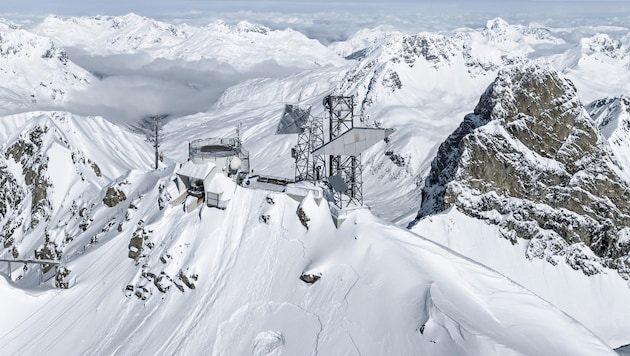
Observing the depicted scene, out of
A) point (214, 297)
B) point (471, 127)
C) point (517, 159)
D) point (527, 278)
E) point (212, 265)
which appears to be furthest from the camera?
point (471, 127)

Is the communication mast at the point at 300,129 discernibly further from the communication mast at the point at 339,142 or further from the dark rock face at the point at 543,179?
the dark rock face at the point at 543,179

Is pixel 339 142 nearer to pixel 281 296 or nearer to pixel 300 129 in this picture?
pixel 300 129

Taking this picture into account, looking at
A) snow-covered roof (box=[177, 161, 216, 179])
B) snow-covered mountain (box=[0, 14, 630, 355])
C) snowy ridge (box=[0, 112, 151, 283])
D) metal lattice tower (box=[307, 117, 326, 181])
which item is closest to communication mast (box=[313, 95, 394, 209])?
snow-covered mountain (box=[0, 14, 630, 355])

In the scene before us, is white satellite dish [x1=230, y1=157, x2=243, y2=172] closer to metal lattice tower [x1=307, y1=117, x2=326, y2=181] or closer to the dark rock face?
metal lattice tower [x1=307, y1=117, x2=326, y2=181]

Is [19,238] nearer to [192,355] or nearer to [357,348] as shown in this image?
[192,355]

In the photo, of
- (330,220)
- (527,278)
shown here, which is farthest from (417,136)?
(330,220)

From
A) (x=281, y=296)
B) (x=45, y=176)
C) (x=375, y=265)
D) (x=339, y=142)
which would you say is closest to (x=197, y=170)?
(x=339, y=142)
